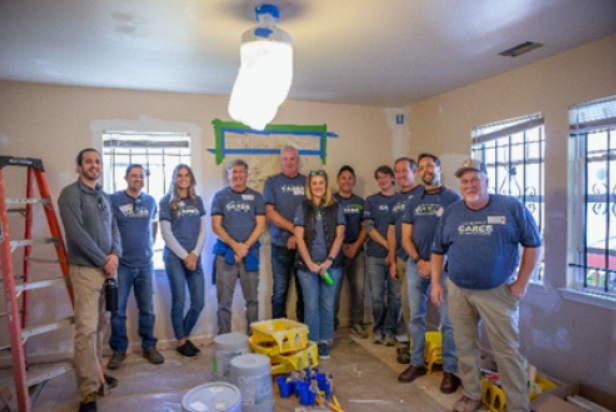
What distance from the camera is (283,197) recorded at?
3.81m

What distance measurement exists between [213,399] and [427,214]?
5.95 ft

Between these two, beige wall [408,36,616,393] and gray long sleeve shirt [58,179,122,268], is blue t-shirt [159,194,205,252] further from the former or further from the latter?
beige wall [408,36,616,393]

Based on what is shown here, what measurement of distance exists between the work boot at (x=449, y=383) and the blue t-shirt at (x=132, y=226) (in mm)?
2406

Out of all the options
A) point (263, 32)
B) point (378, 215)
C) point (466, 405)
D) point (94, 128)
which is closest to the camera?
point (263, 32)

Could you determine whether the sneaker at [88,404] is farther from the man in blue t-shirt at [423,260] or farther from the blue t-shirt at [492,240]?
the blue t-shirt at [492,240]

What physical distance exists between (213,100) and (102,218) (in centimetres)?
168

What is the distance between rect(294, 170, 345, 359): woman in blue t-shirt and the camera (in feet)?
11.2

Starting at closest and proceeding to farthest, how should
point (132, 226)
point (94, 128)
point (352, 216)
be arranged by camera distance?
point (132, 226) → point (94, 128) → point (352, 216)

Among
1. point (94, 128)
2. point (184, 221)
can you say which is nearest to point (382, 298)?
point (184, 221)

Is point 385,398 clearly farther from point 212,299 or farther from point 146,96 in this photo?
point 146,96

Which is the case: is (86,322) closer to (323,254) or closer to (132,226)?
(132,226)

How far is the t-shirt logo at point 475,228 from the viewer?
2.39 metres

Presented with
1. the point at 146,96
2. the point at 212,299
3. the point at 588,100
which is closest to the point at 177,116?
the point at 146,96

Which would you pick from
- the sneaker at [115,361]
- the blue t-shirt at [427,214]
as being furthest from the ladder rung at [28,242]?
the blue t-shirt at [427,214]
